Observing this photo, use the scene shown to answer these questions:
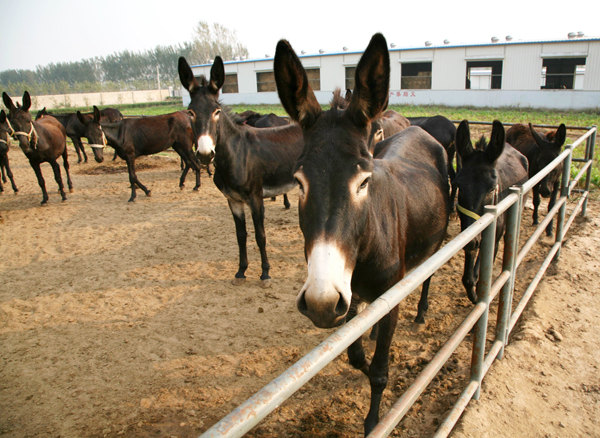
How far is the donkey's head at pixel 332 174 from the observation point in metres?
1.54

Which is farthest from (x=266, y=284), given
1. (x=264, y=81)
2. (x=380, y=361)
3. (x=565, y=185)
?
(x=264, y=81)

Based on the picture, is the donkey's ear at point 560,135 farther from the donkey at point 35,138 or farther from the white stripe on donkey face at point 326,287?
the donkey at point 35,138

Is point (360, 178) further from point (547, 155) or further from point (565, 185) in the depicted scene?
point (547, 155)

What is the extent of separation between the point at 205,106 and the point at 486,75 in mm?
31048

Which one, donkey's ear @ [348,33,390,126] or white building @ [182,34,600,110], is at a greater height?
white building @ [182,34,600,110]

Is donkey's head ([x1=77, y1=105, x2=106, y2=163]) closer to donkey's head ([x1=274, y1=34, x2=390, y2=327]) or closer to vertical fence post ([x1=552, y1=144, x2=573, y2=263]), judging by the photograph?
donkey's head ([x1=274, y1=34, x2=390, y2=327])

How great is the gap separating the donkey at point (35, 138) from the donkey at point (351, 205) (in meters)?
9.22

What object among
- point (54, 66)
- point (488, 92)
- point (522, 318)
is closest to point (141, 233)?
point (522, 318)

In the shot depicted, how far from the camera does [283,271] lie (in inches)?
216

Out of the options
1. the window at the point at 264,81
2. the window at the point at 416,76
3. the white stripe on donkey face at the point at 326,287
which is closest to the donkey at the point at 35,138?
the white stripe on donkey face at the point at 326,287

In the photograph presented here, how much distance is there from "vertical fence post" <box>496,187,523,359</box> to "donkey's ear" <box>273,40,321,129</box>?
1.50 m

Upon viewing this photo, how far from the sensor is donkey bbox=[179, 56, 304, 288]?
16.6 feet

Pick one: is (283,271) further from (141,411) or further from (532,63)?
(532,63)

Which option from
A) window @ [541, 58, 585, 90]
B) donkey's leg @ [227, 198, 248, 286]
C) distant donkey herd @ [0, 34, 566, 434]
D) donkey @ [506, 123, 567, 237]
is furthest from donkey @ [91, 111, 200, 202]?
window @ [541, 58, 585, 90]
